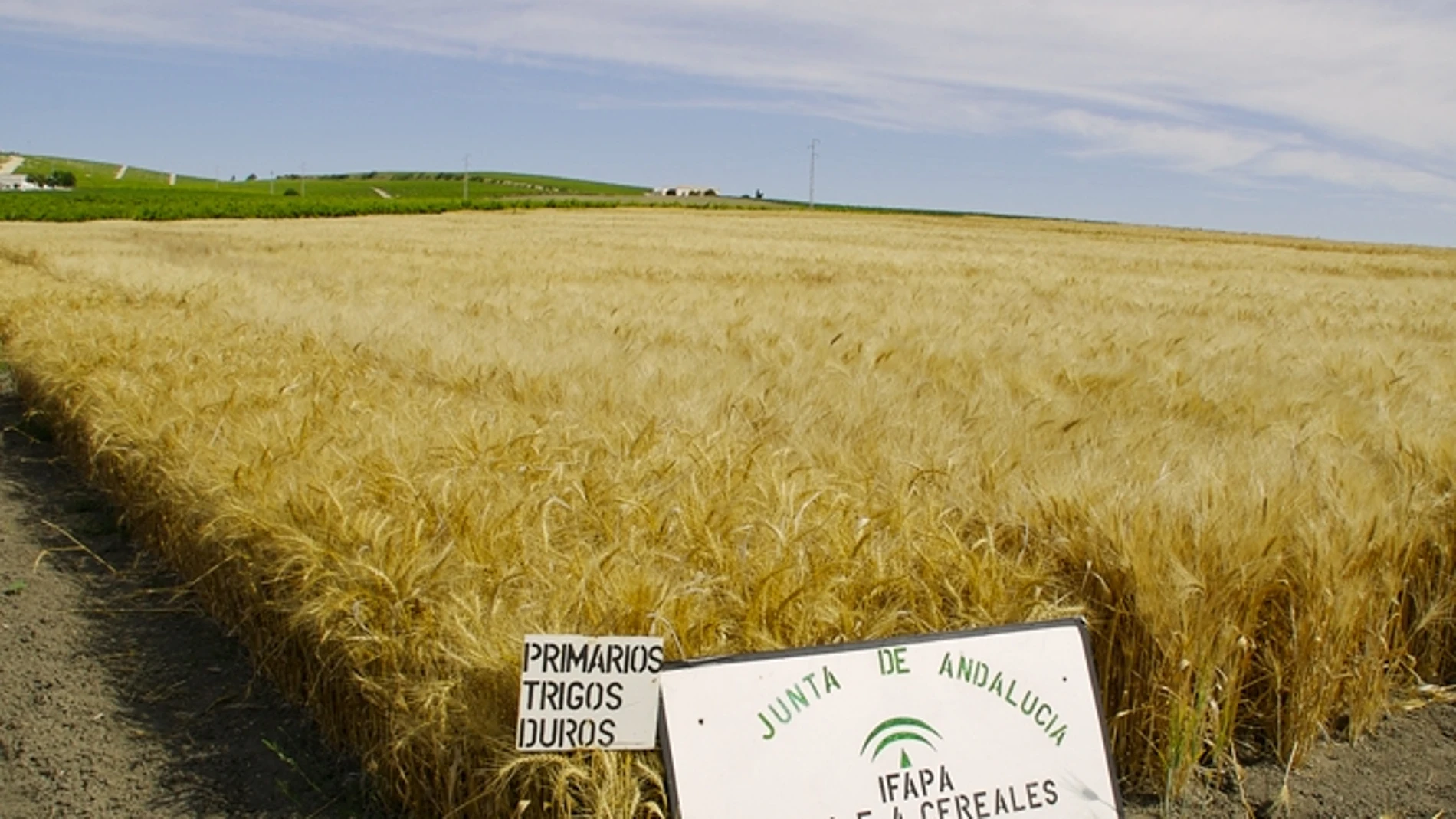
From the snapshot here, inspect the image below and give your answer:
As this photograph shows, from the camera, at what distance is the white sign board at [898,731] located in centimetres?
206

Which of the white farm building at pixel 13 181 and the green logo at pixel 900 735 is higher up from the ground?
the white farm building at pixel 13 181

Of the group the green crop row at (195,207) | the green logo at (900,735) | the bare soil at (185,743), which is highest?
the green crop row at (195,207)

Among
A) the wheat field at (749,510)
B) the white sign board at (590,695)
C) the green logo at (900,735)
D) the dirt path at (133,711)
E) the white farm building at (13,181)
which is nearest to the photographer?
the white sign board at (590,695)

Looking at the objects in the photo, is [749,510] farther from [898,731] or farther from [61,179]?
[61,179]

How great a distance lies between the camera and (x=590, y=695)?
2.00m

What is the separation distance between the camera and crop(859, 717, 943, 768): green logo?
7.11 feet

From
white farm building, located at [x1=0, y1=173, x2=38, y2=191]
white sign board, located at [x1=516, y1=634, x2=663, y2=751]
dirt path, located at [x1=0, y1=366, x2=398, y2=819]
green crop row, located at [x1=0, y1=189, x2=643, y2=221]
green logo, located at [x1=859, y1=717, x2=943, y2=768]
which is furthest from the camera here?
white farm building, located at [x1=0, y1=173, x2=38, y2=191]

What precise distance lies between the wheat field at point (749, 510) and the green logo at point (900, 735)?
0.92 feet

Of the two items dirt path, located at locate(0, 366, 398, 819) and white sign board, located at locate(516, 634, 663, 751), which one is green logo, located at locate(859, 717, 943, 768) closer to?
white sign board, located at locate(516, 634, 663, 751)

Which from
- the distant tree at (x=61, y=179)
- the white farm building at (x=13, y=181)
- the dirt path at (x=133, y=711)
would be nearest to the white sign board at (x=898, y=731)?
the dirt path at (x=133, y=711)

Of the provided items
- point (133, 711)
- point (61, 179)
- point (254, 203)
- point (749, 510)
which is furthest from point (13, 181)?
point (749, 510)

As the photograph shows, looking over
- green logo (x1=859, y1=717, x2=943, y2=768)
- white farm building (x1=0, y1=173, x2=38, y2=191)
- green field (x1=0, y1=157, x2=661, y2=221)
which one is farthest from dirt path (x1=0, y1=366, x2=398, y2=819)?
white farm building (x1=0, y1=173, x2=38, y2=191)

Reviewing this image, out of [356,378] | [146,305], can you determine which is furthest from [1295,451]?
[146,305]

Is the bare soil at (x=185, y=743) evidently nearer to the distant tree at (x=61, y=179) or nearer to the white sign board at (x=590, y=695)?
the white sign board at (x=590, y=695)
